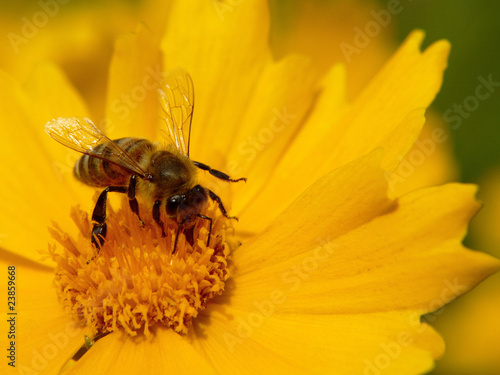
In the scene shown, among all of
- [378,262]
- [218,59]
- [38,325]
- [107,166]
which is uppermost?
[378,262]

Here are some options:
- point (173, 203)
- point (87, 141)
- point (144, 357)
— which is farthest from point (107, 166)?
point (144, 357)

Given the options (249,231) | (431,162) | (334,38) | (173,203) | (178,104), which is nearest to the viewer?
(173,203)

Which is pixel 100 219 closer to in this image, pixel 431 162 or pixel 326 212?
pixel 326 212

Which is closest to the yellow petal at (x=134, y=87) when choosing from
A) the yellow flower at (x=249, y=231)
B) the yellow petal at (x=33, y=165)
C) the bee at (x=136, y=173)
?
the yellow flower at (x=249, y=231)

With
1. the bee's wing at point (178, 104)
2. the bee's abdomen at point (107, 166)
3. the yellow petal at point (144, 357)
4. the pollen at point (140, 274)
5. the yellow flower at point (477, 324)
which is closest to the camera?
the yellow petal at point (144, 357)

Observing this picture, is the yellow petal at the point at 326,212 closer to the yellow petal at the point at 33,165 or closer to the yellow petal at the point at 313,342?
the yellow petal at the point at 313,342

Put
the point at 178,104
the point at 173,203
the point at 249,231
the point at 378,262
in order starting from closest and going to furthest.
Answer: the point at 378,262, the point at 173,203, the point at 249,231, the point at 178,104

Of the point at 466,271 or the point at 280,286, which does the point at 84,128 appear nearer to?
the point at 280,286
